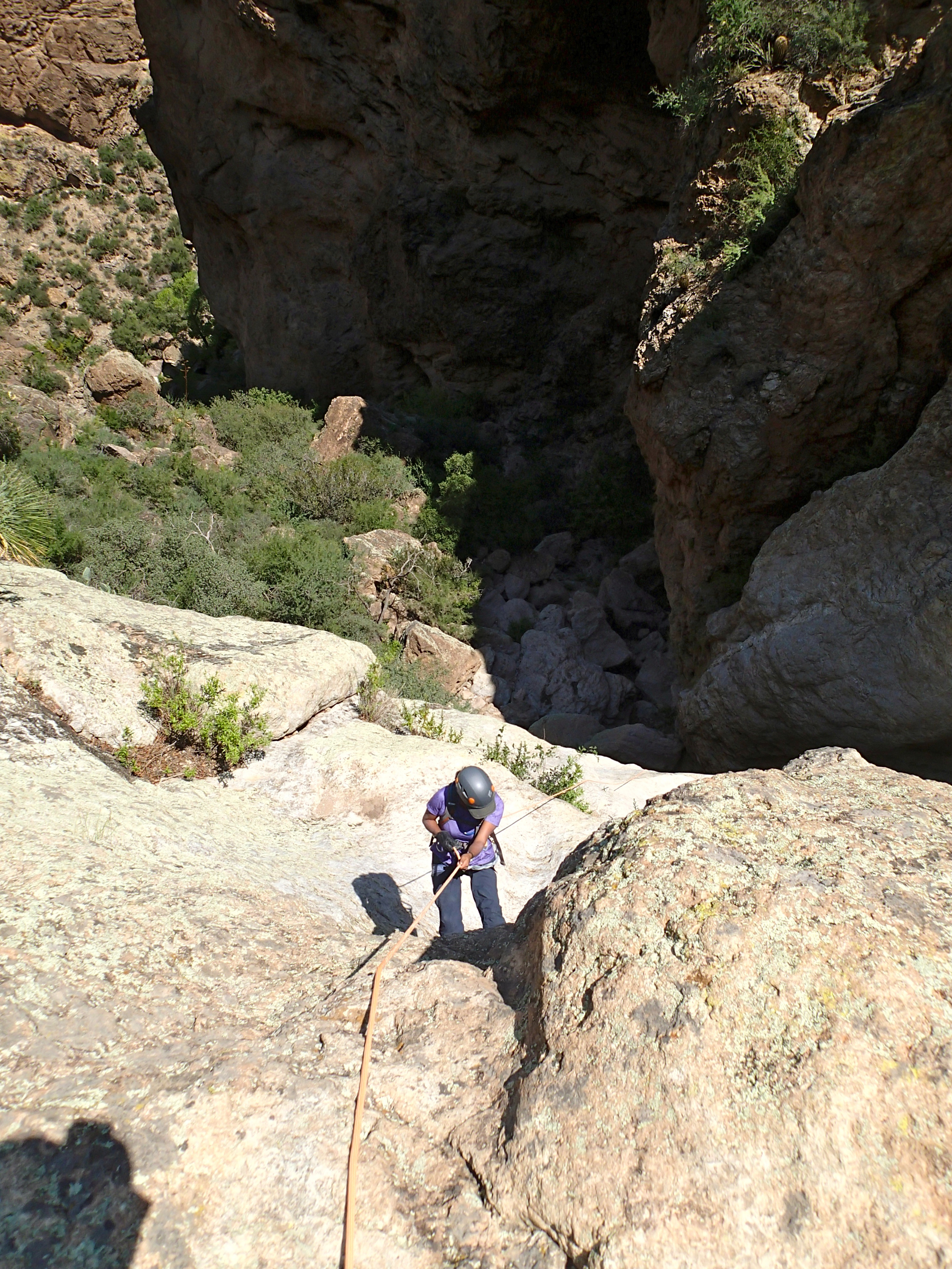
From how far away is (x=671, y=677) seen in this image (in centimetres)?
1194

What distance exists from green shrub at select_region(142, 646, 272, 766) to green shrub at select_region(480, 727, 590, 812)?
2266mm

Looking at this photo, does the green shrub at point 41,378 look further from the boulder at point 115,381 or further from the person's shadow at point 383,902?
the person's shadow at point 383,902

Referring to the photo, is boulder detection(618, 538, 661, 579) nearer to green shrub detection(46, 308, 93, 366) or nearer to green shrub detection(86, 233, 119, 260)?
green shrub detection(46, 308, 93, 366)

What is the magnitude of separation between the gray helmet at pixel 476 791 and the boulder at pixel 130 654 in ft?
8.98

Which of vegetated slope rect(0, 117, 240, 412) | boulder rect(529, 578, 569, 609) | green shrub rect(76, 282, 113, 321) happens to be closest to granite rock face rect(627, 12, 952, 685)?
boulder rect(529, 578, 569, 609)

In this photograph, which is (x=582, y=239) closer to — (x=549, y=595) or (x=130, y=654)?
(x=549, y=595)

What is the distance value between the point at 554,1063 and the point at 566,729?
26.9 ft

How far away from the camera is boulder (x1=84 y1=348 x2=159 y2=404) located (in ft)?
69.3

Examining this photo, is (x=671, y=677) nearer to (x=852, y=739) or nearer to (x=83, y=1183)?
(x=852, y=739)

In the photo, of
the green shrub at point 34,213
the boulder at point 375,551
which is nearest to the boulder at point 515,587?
the boulder at point 375,551

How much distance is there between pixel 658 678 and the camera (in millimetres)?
12023

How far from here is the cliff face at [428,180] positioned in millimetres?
15008

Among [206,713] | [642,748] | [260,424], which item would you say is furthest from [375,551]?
[206,713]

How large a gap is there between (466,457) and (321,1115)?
15237mm
